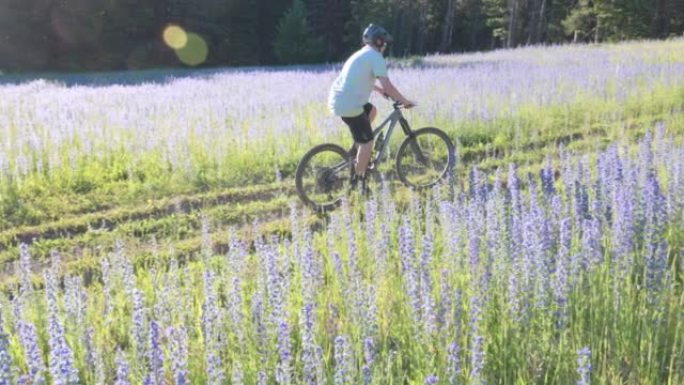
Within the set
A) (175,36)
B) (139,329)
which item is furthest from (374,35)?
(175,36)

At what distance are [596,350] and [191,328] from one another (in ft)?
7.88

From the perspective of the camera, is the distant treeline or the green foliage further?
the green foliage

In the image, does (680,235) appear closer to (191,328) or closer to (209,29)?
(191,328)

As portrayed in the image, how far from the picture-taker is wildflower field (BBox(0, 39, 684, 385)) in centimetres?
352

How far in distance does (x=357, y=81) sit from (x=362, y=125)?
1.79ft

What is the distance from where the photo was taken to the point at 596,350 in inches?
146

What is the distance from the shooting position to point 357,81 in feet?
25.6

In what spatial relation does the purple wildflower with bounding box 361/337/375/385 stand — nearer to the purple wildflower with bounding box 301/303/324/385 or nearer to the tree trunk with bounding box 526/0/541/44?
the purple wildflower with bounding box 301/303/324/385

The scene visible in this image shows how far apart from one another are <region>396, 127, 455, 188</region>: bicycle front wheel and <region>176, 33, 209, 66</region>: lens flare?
4576cm

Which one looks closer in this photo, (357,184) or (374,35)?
(374,35)

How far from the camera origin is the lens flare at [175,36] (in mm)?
52312

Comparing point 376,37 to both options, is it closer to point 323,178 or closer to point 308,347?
point 323,178

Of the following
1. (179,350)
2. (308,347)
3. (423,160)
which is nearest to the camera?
(308,347)

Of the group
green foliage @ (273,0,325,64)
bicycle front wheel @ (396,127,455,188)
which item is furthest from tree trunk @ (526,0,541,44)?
bicycle front wheel @ (396,127,455,188)
